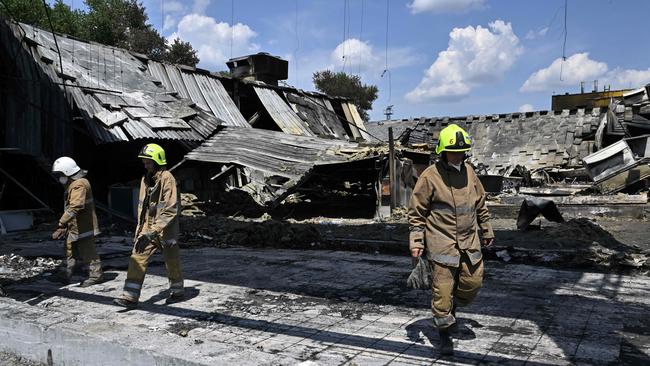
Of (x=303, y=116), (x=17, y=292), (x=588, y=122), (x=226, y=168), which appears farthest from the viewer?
(x=588, y=122)

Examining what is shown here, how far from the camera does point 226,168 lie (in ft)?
56.7

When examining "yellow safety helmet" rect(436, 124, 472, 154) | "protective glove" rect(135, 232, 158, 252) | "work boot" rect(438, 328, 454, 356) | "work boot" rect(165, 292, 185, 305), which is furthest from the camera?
"work boot" rect(165, 292, 185, 305)

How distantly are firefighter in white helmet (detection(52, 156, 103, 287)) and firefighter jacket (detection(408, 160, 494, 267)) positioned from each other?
4414 mm

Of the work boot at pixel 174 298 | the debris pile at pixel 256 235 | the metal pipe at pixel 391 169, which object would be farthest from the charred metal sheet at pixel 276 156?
the work boot at pixel 174 298

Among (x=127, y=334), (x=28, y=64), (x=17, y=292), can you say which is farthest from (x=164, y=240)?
(x=28, y=64)

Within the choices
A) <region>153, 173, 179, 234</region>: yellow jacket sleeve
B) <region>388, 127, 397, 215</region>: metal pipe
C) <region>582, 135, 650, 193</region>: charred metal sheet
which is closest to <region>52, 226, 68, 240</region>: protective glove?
Result: <region>153, 173, 179, 234</region>: yellow jacket sleeve

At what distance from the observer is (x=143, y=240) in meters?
5.24

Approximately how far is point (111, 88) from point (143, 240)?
11.3 m

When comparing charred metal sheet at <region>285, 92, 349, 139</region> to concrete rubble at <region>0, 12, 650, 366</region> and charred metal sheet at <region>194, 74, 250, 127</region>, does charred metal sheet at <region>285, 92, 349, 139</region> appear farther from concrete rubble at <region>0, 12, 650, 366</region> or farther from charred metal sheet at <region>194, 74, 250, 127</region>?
charred metal sheet at <region>194, 74, 250, 127</region>

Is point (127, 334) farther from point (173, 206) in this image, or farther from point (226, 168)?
point (226, 168)

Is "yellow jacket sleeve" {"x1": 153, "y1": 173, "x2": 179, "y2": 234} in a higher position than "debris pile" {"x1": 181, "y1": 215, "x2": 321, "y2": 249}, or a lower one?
higher

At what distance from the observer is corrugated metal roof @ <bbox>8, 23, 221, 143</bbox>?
13422 millimetres

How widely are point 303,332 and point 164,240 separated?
1907 mm

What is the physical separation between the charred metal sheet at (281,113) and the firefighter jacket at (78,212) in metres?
13.5
